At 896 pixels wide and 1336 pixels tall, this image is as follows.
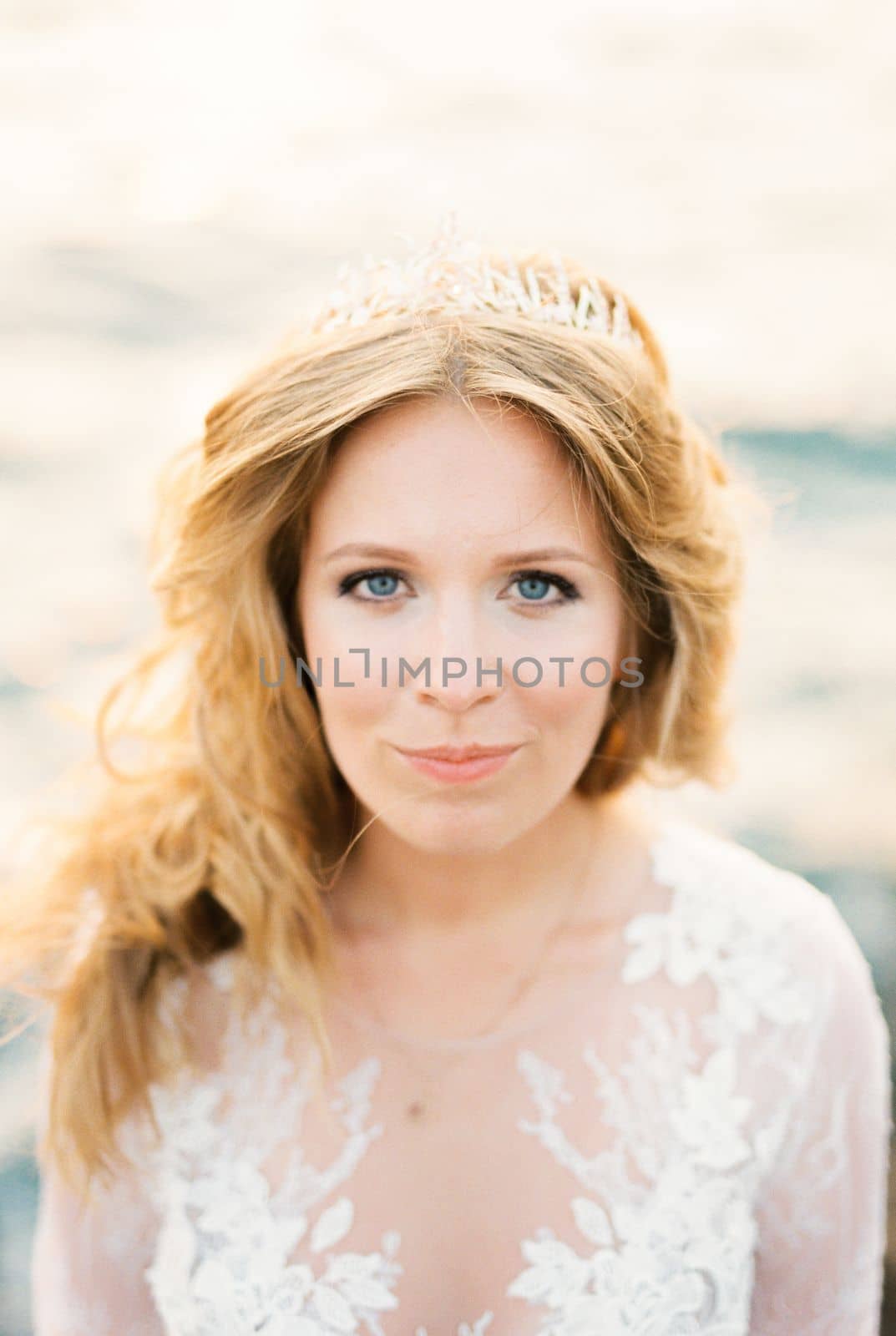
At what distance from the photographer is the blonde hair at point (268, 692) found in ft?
5.98

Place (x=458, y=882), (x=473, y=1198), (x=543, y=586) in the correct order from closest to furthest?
(x=543, y=586)
(x=473, y=1198)
(x=458, y=882)

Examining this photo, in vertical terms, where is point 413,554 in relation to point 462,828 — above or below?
above

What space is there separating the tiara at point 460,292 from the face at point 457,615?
0.62 feet

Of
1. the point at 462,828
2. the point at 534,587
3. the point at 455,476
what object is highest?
the point at 455,476

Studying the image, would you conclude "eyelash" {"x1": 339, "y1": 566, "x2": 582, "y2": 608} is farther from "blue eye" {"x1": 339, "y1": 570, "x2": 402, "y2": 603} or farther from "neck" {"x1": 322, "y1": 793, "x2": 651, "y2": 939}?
"neck" {"x1": 322, "y1": 793, "x2": 651, "y2": 939}

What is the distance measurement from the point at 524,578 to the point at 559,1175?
899mm

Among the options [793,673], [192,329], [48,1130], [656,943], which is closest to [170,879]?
[48,1130]

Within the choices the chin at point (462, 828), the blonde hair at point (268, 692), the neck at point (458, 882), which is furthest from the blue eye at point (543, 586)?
the neck at point (458, 882)

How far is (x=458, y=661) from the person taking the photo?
1.72 meters

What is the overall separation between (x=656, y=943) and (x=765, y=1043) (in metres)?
0.22

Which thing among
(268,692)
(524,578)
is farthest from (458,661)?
(268,692)

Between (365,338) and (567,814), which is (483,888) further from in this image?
(365,338)

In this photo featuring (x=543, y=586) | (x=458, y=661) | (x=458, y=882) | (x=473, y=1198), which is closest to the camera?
(x=458, y=661)

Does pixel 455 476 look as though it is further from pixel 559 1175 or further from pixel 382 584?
pixel 559 1175
